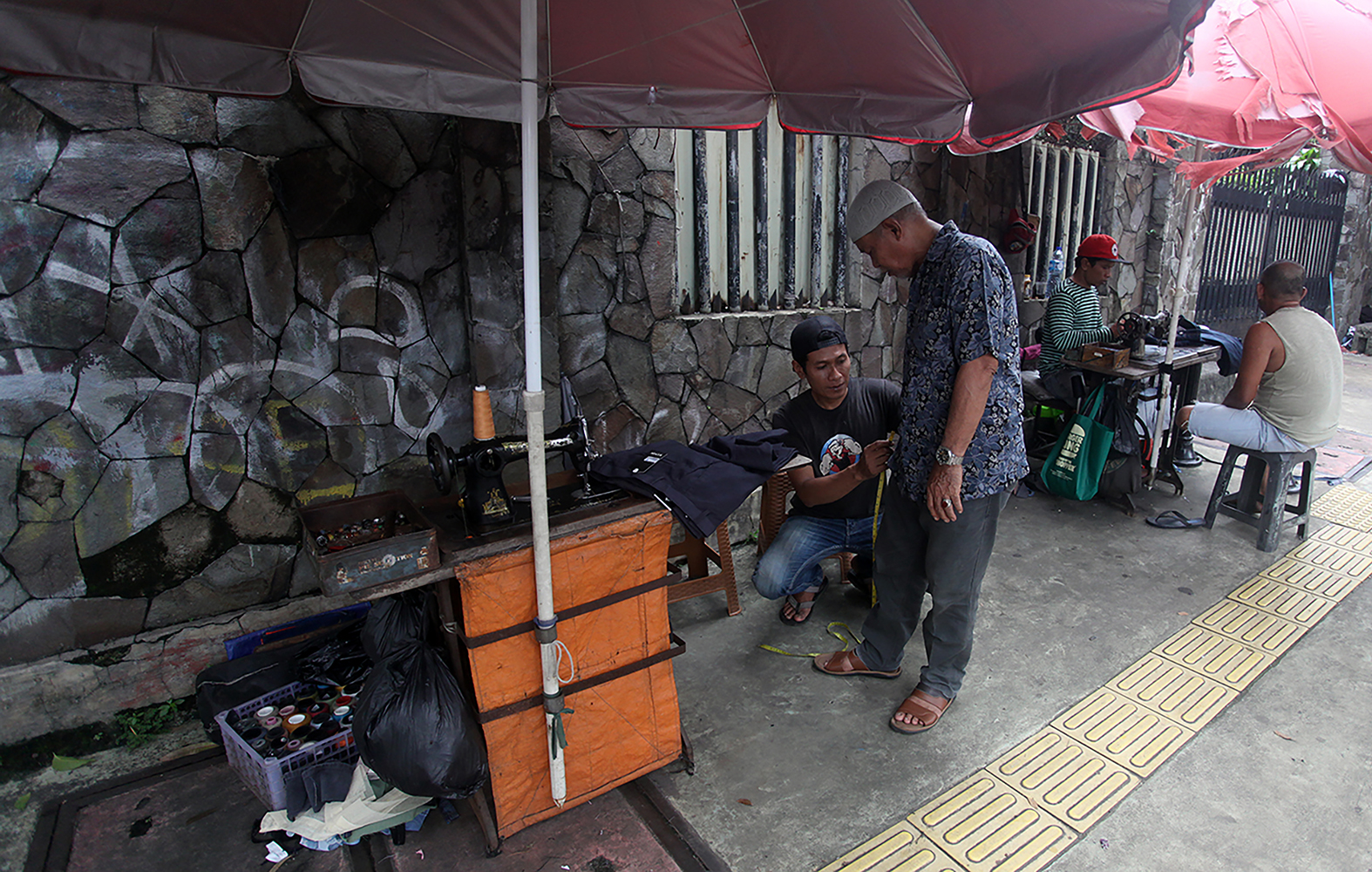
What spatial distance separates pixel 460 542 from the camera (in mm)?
2328

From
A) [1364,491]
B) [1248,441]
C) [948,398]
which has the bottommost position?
[1364,491]

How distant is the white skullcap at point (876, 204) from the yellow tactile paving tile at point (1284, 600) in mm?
3043

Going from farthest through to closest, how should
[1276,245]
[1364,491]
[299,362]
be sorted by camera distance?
[1276,245], [1364,491], [299,362]

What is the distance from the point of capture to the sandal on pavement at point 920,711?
295cm

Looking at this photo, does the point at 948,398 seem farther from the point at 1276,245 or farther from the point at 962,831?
the point at 1276,245

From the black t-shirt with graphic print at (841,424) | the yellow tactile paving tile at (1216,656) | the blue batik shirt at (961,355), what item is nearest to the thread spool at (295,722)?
the black t-shirt with graphic print at (841,424)

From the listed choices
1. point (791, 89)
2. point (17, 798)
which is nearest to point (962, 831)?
point (791, 89)

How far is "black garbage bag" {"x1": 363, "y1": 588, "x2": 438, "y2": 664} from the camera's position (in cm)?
242

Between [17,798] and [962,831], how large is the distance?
3387mm

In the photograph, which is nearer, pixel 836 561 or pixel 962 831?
pixel 962 831

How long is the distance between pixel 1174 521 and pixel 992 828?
3.39 meters

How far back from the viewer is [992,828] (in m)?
2.49

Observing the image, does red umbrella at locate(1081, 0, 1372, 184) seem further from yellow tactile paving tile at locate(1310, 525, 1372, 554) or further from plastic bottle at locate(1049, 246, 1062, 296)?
plastic bottle at locate(1049, 246, 1062, 296)

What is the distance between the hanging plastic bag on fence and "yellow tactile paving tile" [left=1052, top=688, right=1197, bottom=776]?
2158 millimetres
